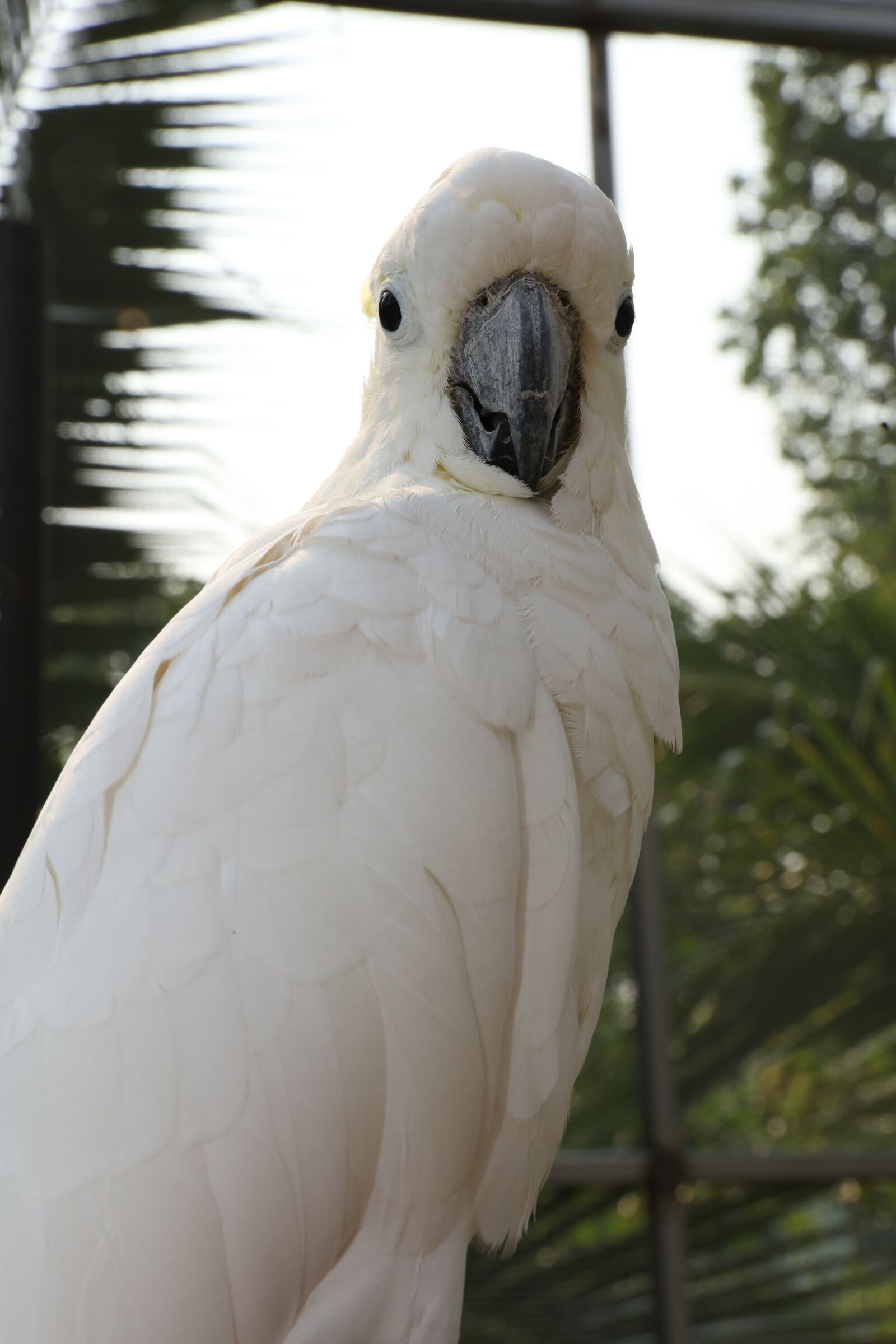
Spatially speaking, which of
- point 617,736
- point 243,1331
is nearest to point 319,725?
point 617,736

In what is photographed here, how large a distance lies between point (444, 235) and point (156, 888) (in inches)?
28.3

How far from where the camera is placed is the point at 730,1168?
2.64 metres

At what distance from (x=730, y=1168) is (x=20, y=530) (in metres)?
2.06

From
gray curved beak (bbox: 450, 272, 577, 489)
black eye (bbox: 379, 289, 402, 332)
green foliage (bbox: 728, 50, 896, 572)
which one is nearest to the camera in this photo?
gray curved beak (bbox: 450, 272, 577, 489)

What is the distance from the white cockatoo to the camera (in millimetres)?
955

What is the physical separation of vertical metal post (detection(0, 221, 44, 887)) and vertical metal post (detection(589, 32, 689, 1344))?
149cm

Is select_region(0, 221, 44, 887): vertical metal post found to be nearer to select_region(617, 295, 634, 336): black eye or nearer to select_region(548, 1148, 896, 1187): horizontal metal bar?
select_region(617, 295, 634, 336): black eye

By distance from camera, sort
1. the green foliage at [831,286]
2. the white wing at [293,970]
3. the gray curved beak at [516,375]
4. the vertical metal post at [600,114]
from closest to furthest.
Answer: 1. the white wing at [293,970]
2. the gray curved beak at [516,375]
3. the vertical metal post at [600,114]
4. the green foliage at [831,286]

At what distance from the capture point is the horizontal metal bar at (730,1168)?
8.50ft

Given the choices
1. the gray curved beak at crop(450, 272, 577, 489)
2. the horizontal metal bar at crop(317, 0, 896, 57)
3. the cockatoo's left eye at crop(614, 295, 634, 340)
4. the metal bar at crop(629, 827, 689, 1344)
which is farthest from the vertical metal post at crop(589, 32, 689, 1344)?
the gray curved beak at crop(450, 272, 577, 489)

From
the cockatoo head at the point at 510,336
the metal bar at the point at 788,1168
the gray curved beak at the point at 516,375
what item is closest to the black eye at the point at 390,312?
the cockatoo head at the point at 510,336

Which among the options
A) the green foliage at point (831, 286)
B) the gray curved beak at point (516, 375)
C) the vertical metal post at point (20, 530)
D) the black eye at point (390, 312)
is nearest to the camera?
the gray curved beak at point (516, 375)

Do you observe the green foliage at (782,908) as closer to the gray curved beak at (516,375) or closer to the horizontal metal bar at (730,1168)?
the horizontal metal bar at (730,1168)

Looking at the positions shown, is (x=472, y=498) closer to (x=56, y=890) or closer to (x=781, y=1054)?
(x=56, y=890)
